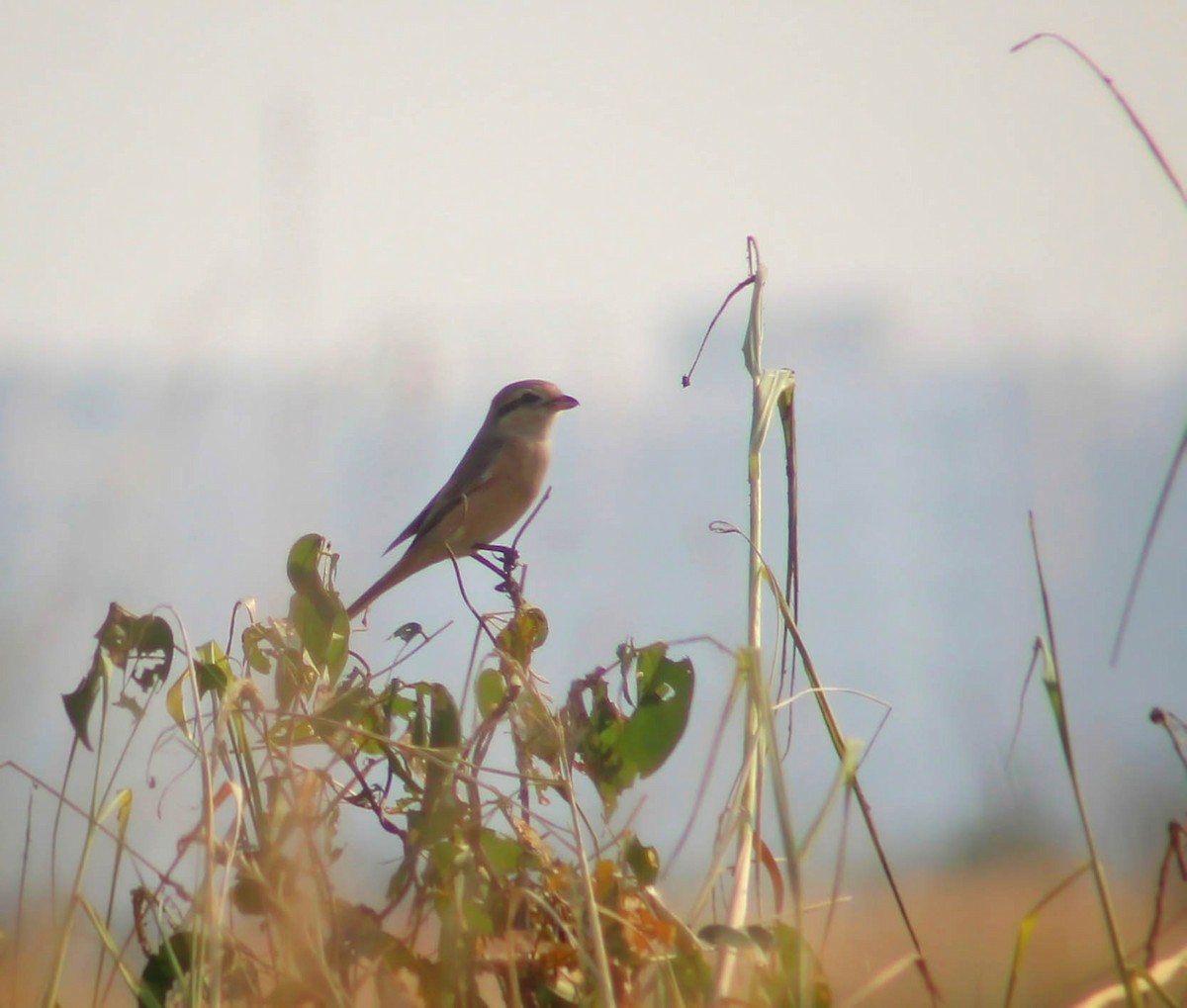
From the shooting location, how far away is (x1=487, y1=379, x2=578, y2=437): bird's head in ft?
22.2

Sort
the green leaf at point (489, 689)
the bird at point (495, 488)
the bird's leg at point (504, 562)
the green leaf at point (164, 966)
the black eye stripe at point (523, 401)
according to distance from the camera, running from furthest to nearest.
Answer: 1. the black eye stripe at point (523, 401)
2. the bird at point (495, 488)
3. the bird's leg at point (504, 562)
4. the green leaf at point (489, 689)
5. the green leaf at point (164, 966)

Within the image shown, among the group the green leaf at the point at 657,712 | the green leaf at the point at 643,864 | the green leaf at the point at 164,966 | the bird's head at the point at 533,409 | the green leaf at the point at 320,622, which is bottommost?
the green leaf at the point at 164,966

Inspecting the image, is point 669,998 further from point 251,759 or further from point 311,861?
point 251,759

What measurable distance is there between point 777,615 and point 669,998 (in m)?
0.56

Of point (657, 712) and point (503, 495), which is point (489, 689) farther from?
point (503, 495)

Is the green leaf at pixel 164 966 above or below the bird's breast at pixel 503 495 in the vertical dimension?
below

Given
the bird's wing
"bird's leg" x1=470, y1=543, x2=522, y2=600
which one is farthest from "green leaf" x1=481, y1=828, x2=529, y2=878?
the bird's wing

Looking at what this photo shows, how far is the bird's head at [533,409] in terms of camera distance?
6.75 metres

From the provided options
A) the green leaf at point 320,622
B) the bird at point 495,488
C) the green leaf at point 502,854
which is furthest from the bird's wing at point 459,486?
the green leaf at point 502,854

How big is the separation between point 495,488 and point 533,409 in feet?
1.67

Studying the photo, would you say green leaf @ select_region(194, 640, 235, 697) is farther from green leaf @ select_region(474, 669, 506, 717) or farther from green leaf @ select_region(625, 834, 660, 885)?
green leaf @ select_region(625, 834, 660, 885)

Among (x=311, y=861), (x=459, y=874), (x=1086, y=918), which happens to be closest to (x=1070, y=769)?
(x=459, y=874)

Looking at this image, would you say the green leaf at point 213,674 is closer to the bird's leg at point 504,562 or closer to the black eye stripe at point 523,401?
the bird's leg at point 504,562

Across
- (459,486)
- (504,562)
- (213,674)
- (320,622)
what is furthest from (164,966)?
(459,486)
